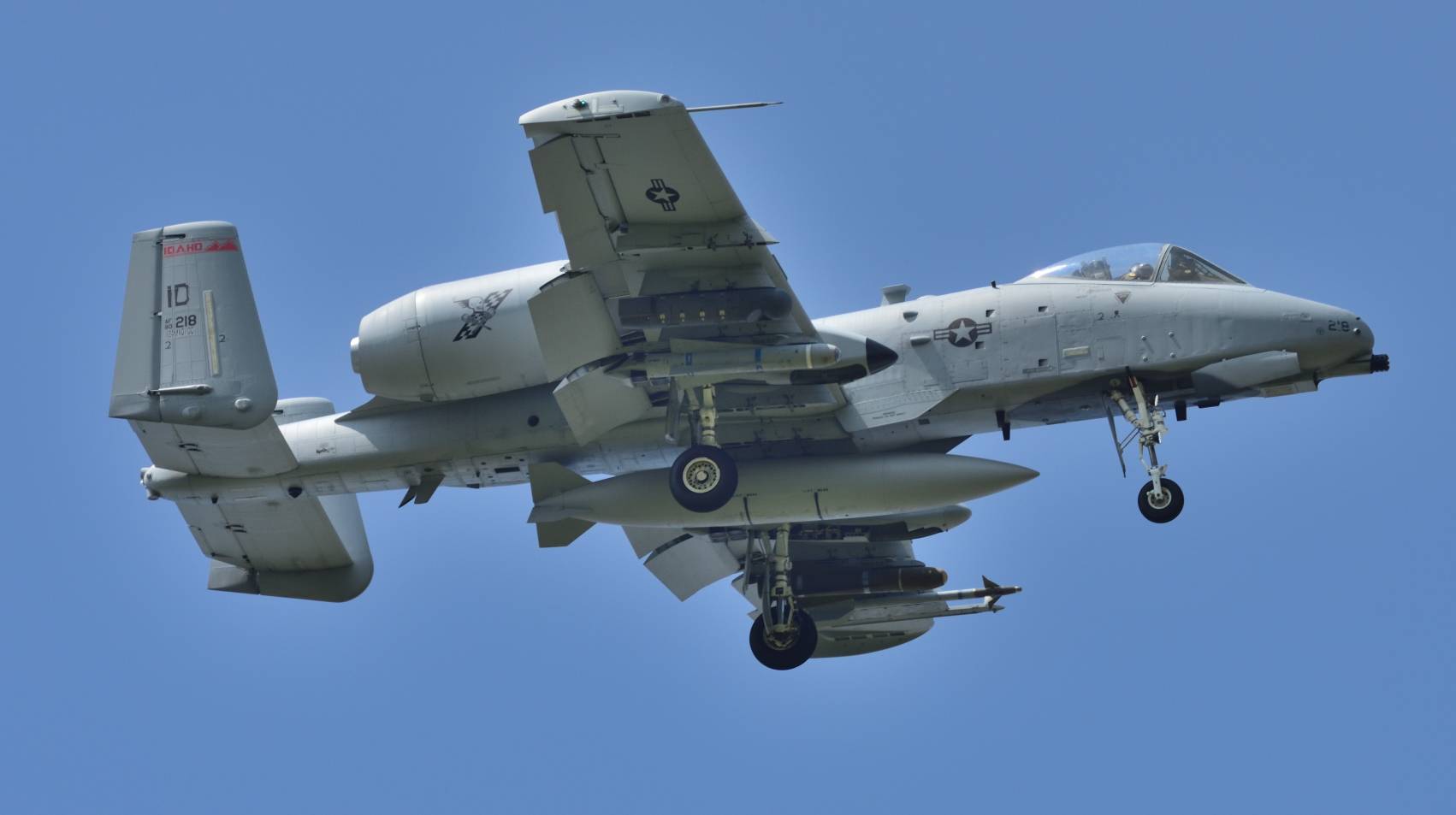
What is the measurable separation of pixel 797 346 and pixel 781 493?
2271 millimetres

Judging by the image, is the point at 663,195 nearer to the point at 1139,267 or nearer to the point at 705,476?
the point at 705,476

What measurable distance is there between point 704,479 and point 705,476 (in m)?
0.03

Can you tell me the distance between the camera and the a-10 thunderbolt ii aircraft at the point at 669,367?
1759 centimetres

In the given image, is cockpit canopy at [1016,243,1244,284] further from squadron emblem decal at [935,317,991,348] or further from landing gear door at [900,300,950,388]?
landing gear door at [900,300,950,388]

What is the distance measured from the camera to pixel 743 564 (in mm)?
23719

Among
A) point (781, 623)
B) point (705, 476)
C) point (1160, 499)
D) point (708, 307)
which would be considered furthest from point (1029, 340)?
point (781, 623)

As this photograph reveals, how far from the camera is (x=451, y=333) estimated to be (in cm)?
1898

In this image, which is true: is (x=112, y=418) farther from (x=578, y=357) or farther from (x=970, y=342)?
(x=970, y=342)

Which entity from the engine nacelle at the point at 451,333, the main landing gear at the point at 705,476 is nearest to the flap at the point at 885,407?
the main landing gear at the point at 705,476

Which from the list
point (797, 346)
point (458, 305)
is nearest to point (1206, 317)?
point (797, 346)

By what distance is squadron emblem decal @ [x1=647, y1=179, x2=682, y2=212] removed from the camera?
17.1m

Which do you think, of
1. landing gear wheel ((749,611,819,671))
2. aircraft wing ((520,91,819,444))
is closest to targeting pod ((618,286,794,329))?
aircraft wing ((520,91,819,444))

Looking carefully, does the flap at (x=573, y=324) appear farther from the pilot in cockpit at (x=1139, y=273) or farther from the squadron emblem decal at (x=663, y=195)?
the pilot in cockpit at (x=1139, y=273)

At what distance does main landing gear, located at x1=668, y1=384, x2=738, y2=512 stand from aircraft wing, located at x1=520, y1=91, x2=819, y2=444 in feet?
3.91
